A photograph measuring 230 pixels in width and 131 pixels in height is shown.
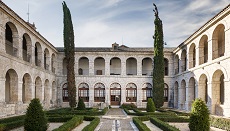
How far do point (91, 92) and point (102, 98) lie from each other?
1800 millimetres

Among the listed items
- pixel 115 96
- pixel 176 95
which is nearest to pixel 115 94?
pixel 115 96

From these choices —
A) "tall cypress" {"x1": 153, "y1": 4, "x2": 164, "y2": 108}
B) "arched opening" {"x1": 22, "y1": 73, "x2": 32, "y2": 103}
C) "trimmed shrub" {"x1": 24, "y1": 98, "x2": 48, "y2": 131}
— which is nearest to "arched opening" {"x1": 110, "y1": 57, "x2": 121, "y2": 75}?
"tall cypress" {"x1": 153, "y1": 4, "x2": 164, "y2": 108}

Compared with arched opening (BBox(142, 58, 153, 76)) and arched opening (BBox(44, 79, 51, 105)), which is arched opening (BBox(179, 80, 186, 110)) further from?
arched opening (BBox(44, 79, 51, 105))

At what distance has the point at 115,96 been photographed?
32.2m

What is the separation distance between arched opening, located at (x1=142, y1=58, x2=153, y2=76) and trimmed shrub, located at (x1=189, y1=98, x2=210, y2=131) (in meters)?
23.0

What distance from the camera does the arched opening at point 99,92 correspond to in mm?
31734

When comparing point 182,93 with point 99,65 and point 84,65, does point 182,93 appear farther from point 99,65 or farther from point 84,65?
point 84,65

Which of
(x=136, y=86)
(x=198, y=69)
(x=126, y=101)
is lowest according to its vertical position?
(x=126, y=101)

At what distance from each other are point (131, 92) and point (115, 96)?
2295 millimetres

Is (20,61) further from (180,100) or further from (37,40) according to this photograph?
(180,100)

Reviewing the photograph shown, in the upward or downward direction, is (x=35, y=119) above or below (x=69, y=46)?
below

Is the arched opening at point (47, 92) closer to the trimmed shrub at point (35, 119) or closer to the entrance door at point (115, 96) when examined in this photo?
the entrance door at point (115, 96)

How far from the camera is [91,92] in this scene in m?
31.4

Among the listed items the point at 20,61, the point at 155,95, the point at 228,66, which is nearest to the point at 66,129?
the point at 20,61
